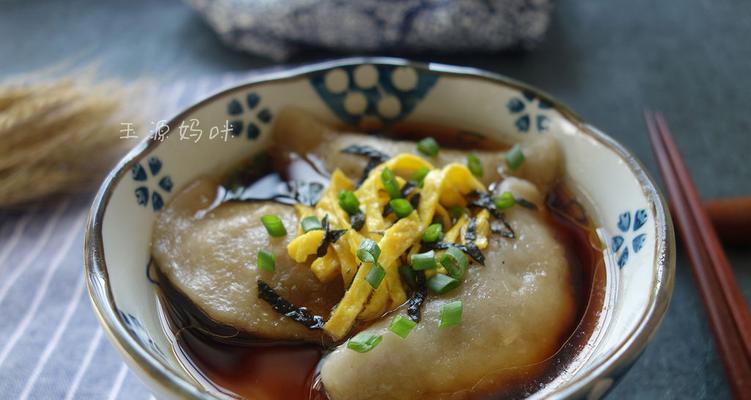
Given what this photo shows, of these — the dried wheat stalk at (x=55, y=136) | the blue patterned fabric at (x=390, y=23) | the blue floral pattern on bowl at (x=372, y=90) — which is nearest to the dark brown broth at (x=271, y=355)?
the blue floral pattern on bowl at (x=372, y=90)

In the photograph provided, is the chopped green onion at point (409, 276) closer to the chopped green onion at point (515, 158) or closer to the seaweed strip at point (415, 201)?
the seaweed strip at point (415, 201)

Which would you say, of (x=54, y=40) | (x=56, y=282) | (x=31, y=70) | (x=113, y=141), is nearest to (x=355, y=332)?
(x=56, y=282)

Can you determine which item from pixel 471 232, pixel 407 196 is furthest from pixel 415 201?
pixel 471 232

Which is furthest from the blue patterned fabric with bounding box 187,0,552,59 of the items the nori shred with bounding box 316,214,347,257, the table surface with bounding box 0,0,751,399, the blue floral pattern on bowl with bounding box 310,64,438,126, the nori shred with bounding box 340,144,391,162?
the nori shred with bounding box 316,214,347,257

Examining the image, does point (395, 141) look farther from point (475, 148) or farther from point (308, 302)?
point (308, 302)

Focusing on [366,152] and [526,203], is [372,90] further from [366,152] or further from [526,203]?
[526,203]

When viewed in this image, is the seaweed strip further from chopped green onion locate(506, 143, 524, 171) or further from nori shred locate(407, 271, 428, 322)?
chopped green onion locate(506, 143, 524, 171)
